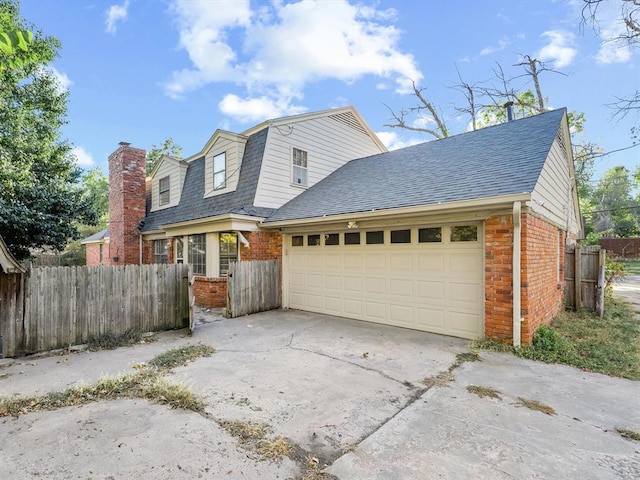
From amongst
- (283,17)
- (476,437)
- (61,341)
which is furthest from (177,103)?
(476,437)

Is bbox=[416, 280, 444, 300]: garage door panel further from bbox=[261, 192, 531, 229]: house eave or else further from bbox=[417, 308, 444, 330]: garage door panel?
bbox=[261, 192, 531, 229]: house eave

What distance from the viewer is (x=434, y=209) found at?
584 centimetres

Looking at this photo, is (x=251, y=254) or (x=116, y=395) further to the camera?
(x=251, y=254)

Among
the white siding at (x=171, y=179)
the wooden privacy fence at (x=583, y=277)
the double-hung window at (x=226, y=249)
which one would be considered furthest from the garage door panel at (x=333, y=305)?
the white siding at (x=171, y=179)

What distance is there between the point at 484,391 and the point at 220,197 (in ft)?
31.0

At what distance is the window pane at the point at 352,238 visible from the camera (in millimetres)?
7805

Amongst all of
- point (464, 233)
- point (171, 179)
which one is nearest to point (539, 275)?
point (464, 233)

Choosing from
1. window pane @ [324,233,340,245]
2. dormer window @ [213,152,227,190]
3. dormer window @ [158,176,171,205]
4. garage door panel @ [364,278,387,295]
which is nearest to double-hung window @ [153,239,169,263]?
dormer window @ [158,176,171,205]

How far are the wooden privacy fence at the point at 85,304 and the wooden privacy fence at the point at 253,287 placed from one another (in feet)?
4.04

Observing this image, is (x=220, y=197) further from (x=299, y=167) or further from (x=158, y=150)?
(x=158, y=150)

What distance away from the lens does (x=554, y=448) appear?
2.68 meters

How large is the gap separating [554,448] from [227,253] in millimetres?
8543

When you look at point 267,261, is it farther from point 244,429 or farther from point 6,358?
point 244,429

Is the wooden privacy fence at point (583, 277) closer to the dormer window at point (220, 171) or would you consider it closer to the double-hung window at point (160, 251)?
the dormer window at point (220, 171)
